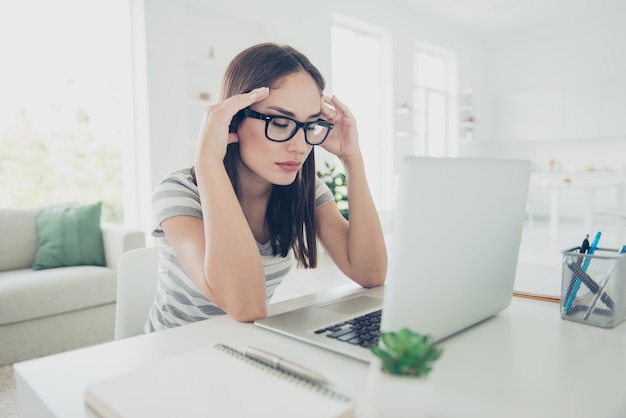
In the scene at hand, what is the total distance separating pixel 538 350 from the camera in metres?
0.69

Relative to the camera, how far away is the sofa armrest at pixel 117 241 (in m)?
2.81

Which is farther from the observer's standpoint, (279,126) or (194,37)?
(194,37)

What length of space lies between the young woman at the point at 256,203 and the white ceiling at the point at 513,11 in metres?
6.42

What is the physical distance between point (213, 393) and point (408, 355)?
252mm

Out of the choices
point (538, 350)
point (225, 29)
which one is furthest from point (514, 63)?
point (538, 350)

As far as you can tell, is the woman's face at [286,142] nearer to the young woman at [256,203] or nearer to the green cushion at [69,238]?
the young woman at [256,203]

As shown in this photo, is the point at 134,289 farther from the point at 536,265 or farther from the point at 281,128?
the point at 536,265

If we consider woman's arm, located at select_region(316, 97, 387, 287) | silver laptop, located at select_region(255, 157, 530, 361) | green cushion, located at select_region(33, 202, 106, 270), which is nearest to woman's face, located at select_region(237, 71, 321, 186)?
woman's arm, located at select_region(316, 97, 387, 287)

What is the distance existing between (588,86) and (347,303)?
28.5 feet

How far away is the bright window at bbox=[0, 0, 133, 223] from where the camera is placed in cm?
370

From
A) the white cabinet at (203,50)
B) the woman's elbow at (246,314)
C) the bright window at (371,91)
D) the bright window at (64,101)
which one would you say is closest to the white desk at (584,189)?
the bright window at (371,91)

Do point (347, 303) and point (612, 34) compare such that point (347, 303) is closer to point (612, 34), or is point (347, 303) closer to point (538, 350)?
point (538, 350)

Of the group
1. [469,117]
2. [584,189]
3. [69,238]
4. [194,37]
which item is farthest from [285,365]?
[469,117]

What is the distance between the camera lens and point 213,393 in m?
0.52
